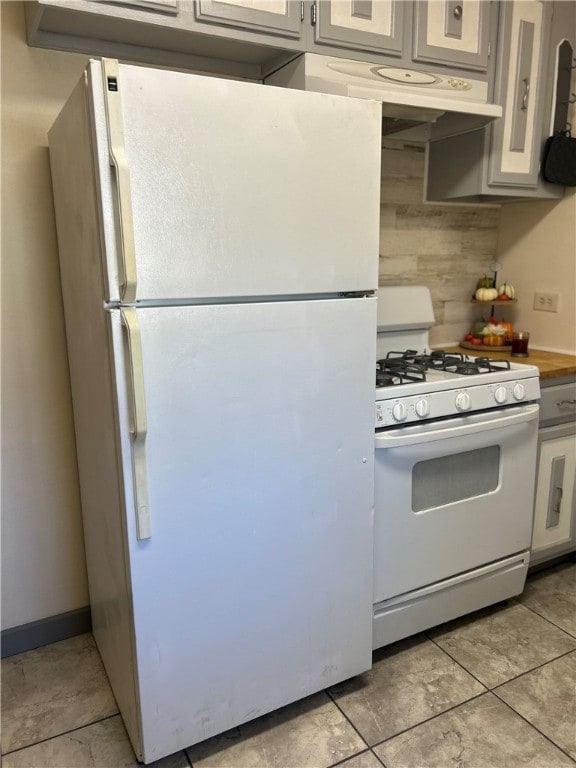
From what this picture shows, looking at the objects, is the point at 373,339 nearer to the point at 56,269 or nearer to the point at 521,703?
the point at 56,269

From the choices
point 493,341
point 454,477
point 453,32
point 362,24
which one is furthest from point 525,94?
point 454,477

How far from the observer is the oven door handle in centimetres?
168

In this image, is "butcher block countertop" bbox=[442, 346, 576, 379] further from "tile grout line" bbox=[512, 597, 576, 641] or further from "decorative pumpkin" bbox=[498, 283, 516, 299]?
"tile grout line" bbox=[512, 597, 576, 641]

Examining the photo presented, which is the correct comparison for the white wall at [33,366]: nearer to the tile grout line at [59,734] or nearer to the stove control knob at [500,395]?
the tile grout line at [59,734]

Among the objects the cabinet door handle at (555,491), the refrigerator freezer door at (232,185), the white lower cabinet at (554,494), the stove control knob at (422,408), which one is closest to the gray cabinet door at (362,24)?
the refrigerator freezer door at (232,185)

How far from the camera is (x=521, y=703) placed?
1.74 m

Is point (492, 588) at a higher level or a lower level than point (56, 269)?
lower

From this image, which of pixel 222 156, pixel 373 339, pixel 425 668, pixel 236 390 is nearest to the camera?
pixel 222 156

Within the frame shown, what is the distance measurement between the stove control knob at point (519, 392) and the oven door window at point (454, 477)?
0.61ft

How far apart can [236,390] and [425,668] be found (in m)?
1.20

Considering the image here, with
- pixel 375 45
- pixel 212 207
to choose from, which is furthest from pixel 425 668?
pixel 375 45

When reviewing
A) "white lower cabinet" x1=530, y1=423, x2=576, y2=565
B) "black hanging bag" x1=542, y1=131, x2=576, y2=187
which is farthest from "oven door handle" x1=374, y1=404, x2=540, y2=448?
"black hanging bag" x1=542, y1=131, x2=576, y2=187

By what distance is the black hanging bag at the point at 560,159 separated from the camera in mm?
2293

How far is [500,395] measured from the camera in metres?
1.91
